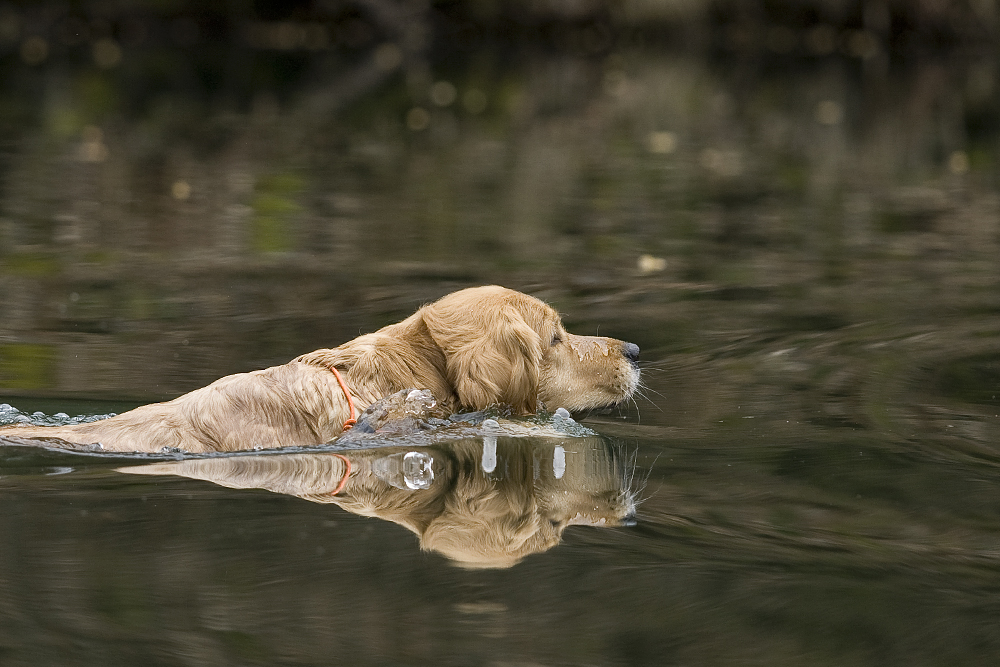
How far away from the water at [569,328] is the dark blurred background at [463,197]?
65 millimetres

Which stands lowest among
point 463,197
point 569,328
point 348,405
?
point 569,328

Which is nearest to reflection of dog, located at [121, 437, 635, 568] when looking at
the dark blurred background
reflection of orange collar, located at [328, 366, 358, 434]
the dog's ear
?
reflection of orange collar, located at [328, 366, 358, 434]

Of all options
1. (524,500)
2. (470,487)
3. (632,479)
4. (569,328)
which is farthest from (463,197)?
(524,500)

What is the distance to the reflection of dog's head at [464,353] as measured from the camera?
6598 mm

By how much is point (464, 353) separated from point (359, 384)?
1.66 feet

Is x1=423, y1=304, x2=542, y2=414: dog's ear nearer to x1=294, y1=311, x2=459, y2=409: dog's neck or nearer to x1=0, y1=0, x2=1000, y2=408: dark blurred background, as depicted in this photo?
x1=294, y1=311, x2=459, y2=409: dog's neck

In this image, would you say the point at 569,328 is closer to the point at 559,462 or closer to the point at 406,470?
the point at 559,462

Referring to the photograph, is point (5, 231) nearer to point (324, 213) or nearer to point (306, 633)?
point (324, 213)

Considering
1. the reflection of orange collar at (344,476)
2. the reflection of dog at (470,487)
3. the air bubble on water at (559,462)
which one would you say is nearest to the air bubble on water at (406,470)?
the reflection of dog at (470,487)

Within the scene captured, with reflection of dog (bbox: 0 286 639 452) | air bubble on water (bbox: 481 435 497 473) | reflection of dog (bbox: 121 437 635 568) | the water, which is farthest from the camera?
air bubble on water (bbox: 481 435 497 473)

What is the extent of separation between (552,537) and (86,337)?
431 centimetres

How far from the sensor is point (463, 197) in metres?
14.8

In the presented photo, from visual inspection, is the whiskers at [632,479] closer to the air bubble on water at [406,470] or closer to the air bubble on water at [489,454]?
the air bubble on water at [489,454]

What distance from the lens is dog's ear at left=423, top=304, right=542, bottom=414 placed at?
661 centimetres
